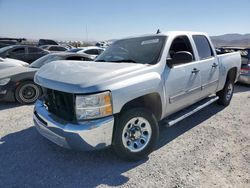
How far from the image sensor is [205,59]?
4496 mm

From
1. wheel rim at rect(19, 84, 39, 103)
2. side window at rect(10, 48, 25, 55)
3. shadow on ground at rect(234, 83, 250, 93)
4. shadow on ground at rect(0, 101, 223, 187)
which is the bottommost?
shadow on ground at rect(0, 101, 223, 187)

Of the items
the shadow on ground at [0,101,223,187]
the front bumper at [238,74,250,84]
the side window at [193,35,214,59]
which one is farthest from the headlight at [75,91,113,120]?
the front bumper at [238,74,250,84]

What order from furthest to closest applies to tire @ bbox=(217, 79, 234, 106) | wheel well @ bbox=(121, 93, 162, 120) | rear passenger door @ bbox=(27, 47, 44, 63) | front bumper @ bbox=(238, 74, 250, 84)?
rear passenger door @ bbox=(27, 47, 44, 63)
front bumper @ bbox=(238, 74, 250, 84)
tire @ bbox=(217, 79, 234, 106)
wheel well @ bbox=(121, 93, 162, 120)

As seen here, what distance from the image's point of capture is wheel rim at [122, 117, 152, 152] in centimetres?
310

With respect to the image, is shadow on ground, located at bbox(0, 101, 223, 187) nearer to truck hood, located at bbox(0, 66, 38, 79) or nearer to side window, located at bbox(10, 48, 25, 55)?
truck hood, located at bbox(0, 66, 38, 79)

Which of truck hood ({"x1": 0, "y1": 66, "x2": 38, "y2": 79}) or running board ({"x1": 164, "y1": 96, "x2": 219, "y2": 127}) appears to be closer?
running board ({"x1": 164, "y1": 96, "x2": 219, "y2": 127})

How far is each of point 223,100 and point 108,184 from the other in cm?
410

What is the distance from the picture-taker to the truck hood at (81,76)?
2.65 m

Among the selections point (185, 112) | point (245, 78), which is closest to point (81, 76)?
point (185, 112)

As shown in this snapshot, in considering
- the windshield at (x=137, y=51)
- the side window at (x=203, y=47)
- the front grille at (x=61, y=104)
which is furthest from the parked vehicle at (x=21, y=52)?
the side window at (x=203, y=47)

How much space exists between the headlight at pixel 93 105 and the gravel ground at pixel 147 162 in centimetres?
85

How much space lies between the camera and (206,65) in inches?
174

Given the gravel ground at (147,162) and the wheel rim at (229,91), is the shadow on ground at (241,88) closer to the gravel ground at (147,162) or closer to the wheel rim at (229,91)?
the wheel rim at (229,91)

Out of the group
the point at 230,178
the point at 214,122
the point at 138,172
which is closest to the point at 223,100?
the point at 214,122
